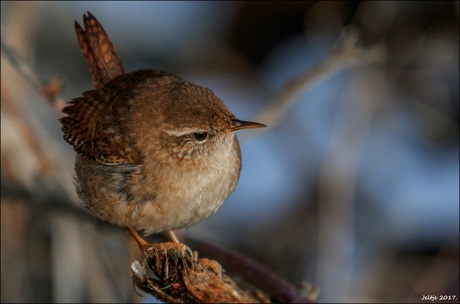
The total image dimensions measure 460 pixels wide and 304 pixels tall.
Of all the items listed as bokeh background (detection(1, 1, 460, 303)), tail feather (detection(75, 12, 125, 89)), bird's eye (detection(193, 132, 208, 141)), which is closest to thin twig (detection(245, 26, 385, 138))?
bokeh background (detection(1, 1, 460, 303))

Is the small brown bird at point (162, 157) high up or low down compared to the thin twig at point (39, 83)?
down

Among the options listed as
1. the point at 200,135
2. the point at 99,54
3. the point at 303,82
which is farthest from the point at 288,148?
the point at 200,135

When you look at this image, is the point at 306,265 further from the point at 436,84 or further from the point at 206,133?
the point at 206,133

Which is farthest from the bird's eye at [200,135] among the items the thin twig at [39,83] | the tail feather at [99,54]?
the thin twig at [39,83]

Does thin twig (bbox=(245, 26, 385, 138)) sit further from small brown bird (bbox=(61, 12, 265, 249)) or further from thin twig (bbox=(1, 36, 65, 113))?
thin twig (bbox=(1, 36, 65, 113))

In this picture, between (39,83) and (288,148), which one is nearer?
(39,83)

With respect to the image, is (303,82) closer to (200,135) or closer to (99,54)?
(99,54)

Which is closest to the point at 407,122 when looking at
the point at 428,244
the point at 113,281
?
the point at 428,244

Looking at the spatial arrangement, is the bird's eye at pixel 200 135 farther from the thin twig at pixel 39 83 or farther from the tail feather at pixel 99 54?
the thin twig at pixel 39 83
